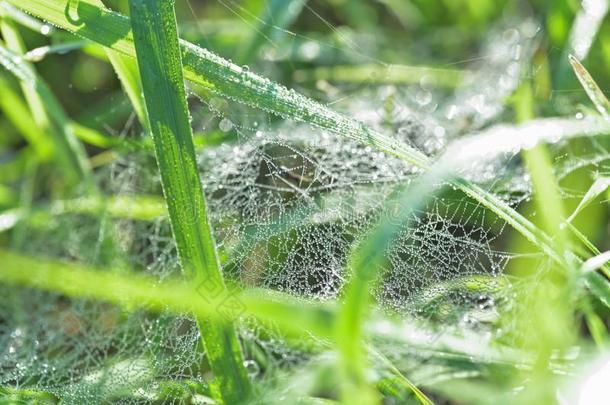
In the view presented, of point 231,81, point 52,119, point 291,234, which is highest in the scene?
point 52,119

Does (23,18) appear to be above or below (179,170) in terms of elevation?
above

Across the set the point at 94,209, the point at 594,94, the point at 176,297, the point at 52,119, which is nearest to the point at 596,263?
the point at 594,94

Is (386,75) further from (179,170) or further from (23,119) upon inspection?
(179,170)

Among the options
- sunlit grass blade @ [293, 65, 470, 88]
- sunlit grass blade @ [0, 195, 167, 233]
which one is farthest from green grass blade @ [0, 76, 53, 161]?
sunlit grass blade @ [293, 65, 470, 88]

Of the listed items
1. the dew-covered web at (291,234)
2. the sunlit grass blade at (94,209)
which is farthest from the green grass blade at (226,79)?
the sunlit grass blade at (94,209)

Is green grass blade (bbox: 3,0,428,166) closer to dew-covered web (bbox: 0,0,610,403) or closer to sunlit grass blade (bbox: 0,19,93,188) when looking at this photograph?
dew-covered web (bbox: 0,0,610,403)

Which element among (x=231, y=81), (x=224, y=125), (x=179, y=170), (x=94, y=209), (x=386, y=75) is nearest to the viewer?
(x=179, y=170)

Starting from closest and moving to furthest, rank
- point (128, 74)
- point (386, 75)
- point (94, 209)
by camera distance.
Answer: point (128, 74) → point (94, 209) → point (386, 75)
